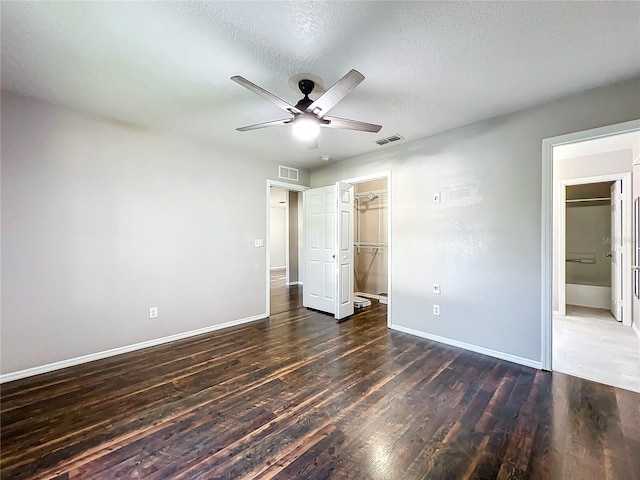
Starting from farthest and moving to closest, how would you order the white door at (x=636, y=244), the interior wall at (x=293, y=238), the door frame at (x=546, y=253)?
the interior wall at (x=293, y=238)
the white door at (x=636, y=244)
the door frame at (x=546, y=253)

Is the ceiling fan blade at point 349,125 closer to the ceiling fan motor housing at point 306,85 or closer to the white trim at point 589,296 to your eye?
the ceiling fan motor housing at point 306,85

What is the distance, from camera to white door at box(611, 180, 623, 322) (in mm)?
4160

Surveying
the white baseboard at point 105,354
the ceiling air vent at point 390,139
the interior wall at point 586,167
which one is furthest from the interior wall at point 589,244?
the white baseboard at point 105,354

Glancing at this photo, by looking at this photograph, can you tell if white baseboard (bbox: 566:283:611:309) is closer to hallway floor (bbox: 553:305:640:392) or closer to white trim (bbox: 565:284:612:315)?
white trim (bbox: 565:284:612:315)

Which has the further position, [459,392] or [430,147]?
[430,147]

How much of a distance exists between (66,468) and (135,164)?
9.44ft

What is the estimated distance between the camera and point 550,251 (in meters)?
2.75

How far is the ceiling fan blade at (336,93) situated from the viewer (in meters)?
1.77

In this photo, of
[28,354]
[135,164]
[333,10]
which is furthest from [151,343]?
[333,10]

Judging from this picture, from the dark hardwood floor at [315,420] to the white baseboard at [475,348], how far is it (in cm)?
10

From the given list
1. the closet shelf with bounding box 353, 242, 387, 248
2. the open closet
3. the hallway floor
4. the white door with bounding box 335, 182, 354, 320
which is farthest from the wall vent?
the hallway floor

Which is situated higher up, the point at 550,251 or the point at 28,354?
the point at 550,251

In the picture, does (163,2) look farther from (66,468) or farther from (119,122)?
(66,468)

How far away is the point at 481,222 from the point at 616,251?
9.88 feet
